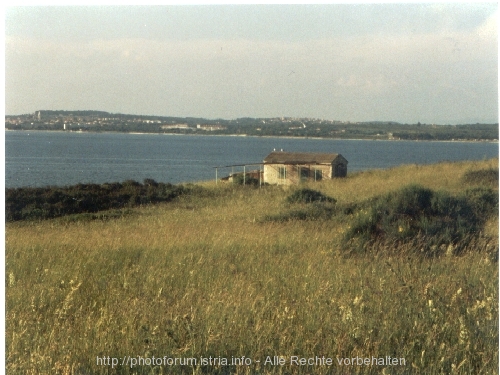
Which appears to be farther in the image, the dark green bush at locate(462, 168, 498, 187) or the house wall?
the house wall

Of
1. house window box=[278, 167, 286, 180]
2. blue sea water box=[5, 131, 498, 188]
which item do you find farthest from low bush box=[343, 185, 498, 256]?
house window box=[278, 167, 286, 180]

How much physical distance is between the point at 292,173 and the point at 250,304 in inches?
325

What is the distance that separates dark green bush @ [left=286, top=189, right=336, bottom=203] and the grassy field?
349cm

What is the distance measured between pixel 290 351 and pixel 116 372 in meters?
1.24

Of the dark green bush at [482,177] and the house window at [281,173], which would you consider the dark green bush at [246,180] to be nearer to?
the house window at [281,173]

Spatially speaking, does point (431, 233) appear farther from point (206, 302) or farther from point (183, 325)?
point (183, 325)

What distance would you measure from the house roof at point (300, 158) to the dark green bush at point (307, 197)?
2.08 feet

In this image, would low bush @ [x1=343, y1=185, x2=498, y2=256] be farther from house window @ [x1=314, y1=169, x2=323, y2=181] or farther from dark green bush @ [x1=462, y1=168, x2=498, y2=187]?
→ house window @ [x1=314, y1=169, x2=323, y2=181]

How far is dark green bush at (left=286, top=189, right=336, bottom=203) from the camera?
11.5 m

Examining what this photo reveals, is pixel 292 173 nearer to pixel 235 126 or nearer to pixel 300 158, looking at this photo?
pixel 300 158

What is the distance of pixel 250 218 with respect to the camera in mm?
10648

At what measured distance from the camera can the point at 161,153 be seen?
9938mm

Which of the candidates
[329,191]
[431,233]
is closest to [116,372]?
[431,233]

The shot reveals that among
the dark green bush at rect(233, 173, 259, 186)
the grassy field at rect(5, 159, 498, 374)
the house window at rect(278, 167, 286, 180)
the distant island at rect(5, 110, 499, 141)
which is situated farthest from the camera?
the dark green bush at rect(233, 173, 259, 186)
